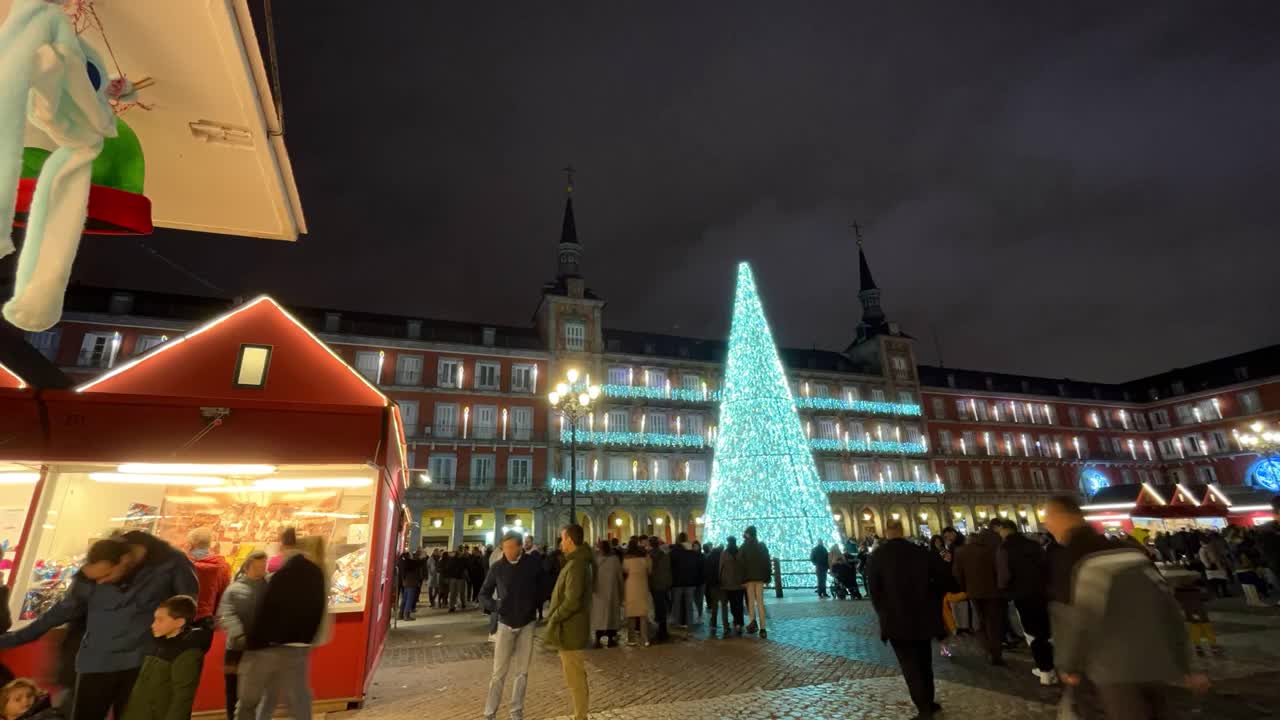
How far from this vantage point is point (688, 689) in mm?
6441

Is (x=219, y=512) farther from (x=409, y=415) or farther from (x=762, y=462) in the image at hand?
(x=409, y=415)

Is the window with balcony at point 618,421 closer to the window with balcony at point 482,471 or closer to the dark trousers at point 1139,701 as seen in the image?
the window with balcony at point 482,471

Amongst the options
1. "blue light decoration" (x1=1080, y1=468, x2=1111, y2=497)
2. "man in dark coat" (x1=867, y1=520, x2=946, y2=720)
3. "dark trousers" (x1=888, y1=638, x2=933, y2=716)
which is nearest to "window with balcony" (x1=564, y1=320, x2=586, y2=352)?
"man in dark coat" (x1=867, y1=520, x2=946, y2=720)

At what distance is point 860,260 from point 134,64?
48727 mm

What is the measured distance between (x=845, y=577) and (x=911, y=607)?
10.6 meters

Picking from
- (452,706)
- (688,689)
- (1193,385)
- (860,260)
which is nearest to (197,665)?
(452,706)

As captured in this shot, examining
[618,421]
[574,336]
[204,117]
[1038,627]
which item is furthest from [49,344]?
[1038,627]

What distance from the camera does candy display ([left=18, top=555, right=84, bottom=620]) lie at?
20.0ft

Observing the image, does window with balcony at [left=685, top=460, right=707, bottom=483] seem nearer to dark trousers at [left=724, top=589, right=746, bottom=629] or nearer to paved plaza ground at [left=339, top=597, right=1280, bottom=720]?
dark trousers at [left=724, top=589, right=746, bottom=629]

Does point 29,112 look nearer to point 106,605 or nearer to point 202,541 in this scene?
point 106,605

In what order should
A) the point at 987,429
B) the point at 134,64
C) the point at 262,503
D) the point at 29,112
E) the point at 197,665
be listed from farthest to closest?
the point at 987,429
the point at 262,503
the point at 197,665
the point at 134,64
the point at 29,112

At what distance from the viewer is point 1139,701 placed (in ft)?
9.46

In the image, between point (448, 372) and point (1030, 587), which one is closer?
point (1030, 587)

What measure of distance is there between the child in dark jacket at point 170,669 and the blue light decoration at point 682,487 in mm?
27364
